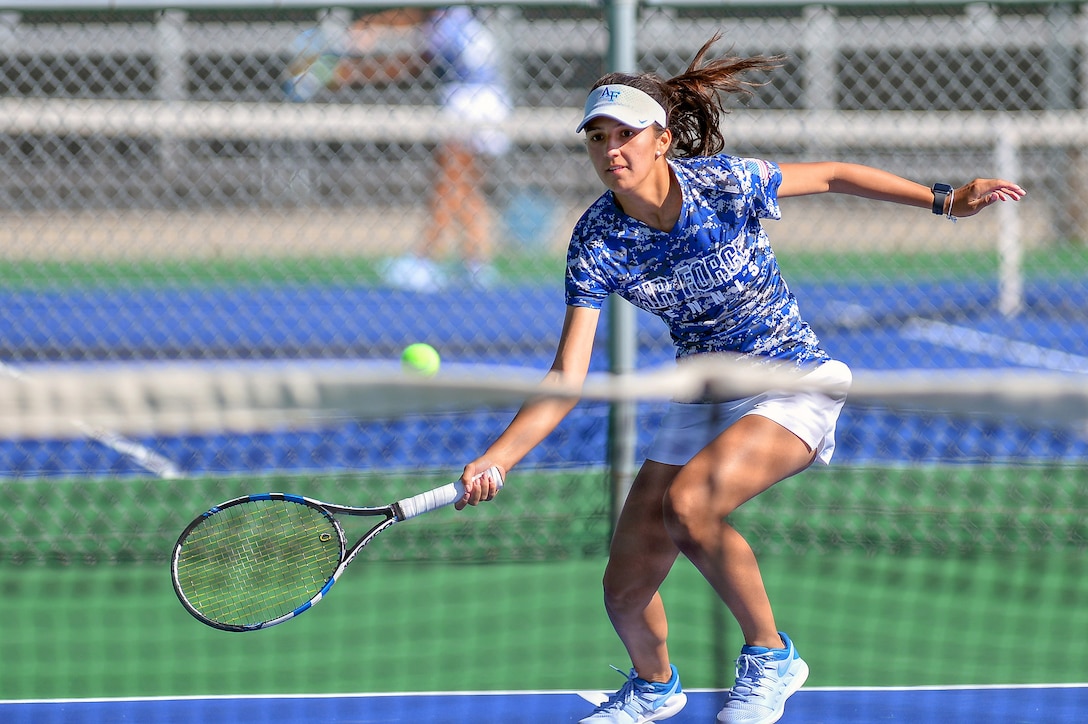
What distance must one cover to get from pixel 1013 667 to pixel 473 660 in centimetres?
149

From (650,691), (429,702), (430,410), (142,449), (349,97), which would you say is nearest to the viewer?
(430,410)

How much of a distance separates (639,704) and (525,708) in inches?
15.9

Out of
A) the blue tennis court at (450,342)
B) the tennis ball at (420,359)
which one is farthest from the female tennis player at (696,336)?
the tennis ball at (420,359)

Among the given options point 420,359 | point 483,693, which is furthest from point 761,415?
point 420,359

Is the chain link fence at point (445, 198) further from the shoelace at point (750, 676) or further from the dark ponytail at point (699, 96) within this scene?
the shoelace at point (750, 676)

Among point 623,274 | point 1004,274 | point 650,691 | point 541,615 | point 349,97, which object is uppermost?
point 349,97

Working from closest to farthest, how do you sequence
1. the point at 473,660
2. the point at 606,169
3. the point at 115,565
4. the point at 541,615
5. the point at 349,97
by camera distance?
1. the point at 606,169
2. the point at 473,660
3. the point at 541,615
4. the point at 115,565
5. the point at 349,97

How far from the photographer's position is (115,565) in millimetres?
4535

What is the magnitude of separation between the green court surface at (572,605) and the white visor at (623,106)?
1.22 metres

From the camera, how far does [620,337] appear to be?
4.32 meters

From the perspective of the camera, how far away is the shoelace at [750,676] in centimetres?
293

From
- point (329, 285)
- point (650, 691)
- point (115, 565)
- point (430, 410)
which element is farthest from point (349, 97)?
point (430, 410)

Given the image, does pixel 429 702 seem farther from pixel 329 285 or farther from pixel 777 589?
pixel 329 285

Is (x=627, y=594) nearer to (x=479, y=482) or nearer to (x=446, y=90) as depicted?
(x=479, y=482)
